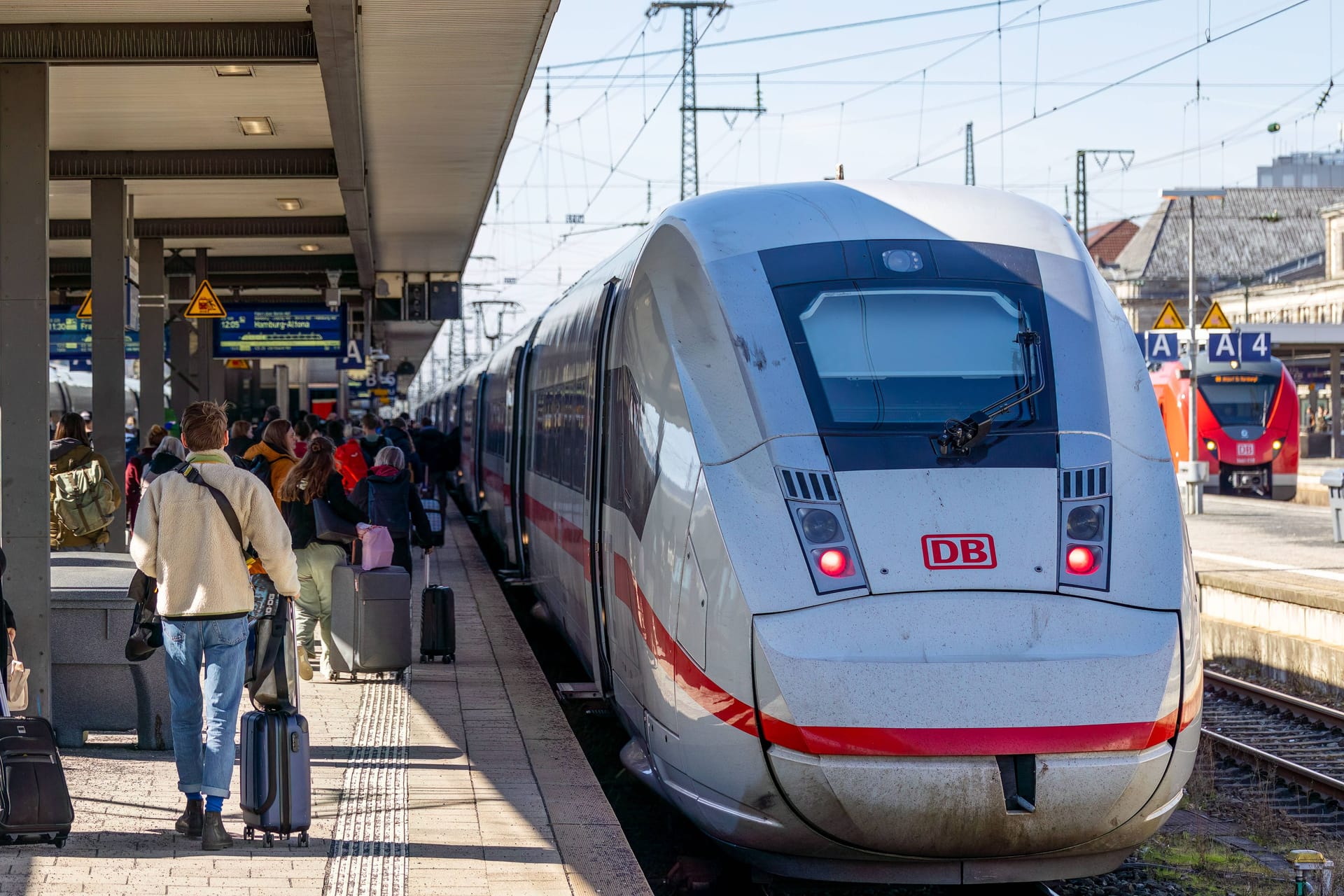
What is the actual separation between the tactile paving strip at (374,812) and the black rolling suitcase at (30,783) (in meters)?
1.03

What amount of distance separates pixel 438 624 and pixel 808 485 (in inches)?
244

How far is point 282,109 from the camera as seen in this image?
1230 cm

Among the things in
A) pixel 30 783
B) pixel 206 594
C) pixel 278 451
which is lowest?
pixel 30 783

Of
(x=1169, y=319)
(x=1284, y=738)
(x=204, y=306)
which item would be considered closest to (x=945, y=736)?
(x=1284, y=738)

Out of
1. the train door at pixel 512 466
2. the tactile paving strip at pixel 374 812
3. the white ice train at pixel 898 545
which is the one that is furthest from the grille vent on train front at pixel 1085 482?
the train door at pixel 512 466

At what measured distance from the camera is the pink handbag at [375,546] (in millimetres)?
10375

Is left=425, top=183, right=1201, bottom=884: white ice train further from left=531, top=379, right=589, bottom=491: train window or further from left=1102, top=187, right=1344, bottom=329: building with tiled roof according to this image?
left=1102, top=187, right=1344, bottom=329: building with tiled roof

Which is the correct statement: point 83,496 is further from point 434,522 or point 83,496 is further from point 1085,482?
point 1085,482

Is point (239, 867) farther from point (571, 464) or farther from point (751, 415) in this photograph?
point (571, 464)

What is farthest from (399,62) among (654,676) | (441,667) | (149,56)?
(654,676)

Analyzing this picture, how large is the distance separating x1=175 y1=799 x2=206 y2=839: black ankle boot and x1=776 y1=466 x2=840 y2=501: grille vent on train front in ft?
8.99

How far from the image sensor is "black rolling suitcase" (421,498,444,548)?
11922 millimetres

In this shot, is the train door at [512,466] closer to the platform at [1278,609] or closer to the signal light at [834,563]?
the platform at [1278,609]

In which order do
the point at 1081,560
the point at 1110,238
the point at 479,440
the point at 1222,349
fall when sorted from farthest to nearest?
the point at 1110,238 → the point at 1222,349 → the point at 479,440 → the point at 1081,560
